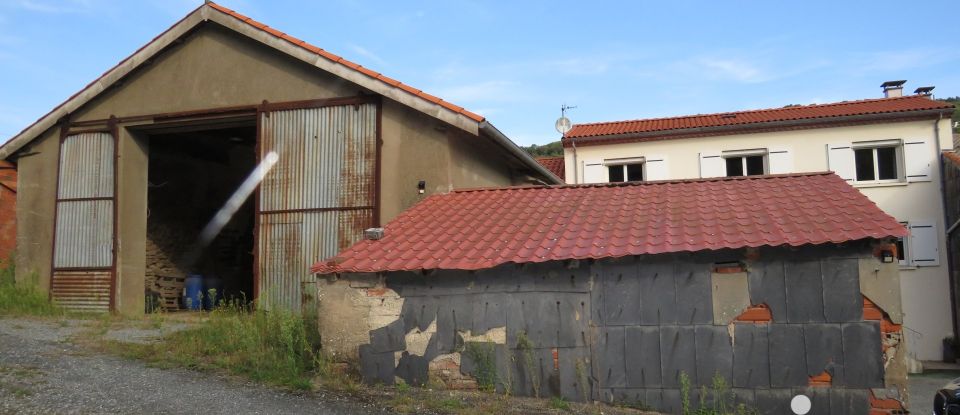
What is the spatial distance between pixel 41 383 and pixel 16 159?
25.3 ft

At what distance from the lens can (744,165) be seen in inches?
717

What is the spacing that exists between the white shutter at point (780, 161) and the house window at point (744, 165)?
0.38 meters

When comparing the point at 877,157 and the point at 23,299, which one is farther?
the point at 877,157

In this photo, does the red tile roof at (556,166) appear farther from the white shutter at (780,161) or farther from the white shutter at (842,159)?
the white shutter at (842,159)

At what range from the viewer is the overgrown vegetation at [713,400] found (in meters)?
7.11

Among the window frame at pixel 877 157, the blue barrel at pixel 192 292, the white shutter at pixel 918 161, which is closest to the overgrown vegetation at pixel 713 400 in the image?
the blue barrel at pixel 192 292

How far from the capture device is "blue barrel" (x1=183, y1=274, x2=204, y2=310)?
15423 millimetres

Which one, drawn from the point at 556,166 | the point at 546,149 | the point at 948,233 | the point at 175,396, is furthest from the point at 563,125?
the point at 546,149

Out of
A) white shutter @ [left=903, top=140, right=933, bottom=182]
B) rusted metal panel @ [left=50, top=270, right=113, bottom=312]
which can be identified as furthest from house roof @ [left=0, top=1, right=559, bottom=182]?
white shutter @ [left=903, top=140, right=933, bottom=182]

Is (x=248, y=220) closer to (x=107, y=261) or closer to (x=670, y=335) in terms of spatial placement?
(x=107, y=261)

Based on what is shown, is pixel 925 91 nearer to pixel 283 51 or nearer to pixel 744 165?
pixel 744 165

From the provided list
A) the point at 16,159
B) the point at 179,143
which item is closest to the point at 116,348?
the point at 16,159

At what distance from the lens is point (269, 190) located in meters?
11.5

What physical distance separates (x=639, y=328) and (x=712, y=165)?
11.8 metres
